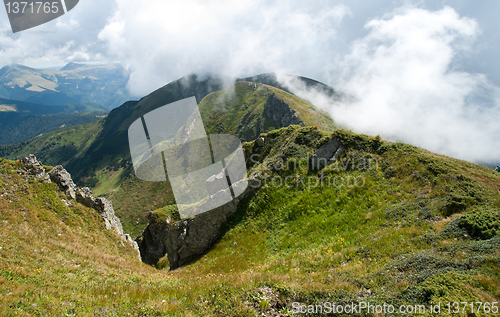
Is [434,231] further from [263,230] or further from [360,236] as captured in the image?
[263,230]

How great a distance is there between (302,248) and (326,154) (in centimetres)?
1299

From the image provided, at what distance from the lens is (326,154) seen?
26.0 meters

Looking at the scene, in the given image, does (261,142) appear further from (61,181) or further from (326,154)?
(61,181)

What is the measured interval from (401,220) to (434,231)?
266 centimetres

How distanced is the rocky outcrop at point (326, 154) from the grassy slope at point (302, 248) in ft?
3.25

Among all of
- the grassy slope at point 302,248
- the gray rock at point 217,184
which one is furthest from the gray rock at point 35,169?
the gray rock at point 217,184

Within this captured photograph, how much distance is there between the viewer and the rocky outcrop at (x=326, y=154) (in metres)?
25.3

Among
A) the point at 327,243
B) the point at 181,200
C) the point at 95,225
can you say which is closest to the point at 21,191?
the point at 95,225

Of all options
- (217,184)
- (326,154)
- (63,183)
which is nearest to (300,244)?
(326,154)

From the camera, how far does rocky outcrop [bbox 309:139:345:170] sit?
25.3m

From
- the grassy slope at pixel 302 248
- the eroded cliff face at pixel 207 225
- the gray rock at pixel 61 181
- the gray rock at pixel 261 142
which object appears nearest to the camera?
the grassy slope at pixel 302 248

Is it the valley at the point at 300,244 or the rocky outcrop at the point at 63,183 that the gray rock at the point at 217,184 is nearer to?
the valley at the point at 300,244

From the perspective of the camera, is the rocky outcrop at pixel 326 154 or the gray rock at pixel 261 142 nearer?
the rocky outcrop at pixel 326 154

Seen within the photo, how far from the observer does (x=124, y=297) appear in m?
8.86
